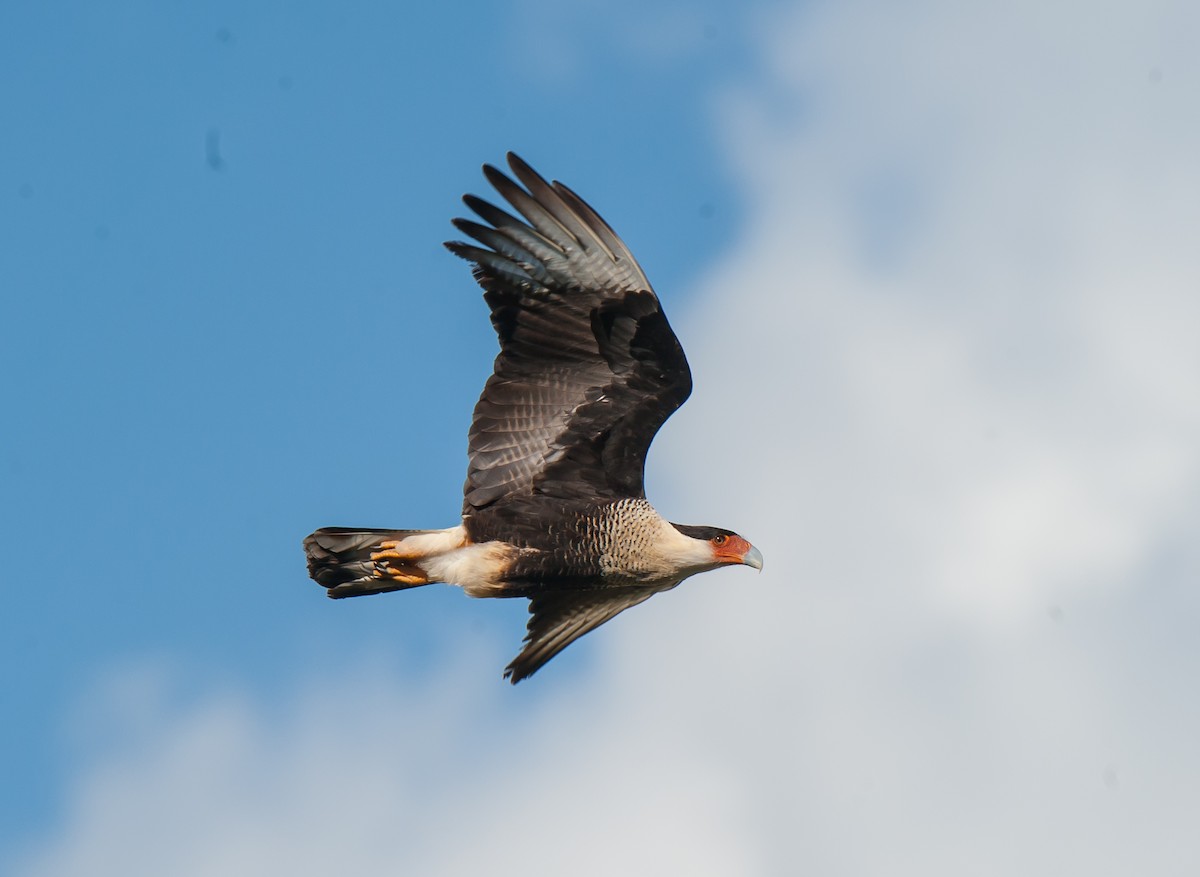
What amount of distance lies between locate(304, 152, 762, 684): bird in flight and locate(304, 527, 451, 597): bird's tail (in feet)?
0.05

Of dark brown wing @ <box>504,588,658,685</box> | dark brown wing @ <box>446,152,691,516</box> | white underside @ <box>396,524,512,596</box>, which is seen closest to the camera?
dark brown wing @ <box>446,152,691,516</box>

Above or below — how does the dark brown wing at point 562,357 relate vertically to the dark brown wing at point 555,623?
above

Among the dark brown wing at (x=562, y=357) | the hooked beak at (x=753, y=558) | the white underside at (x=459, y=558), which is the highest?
the dark brown wing at (x=562, y=357)

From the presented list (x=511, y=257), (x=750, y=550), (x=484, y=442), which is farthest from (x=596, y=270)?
(x=750, y=550)

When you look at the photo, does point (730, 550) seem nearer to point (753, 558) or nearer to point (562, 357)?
point (753, 558)

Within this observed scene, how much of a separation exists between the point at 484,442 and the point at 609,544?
3.37 feet

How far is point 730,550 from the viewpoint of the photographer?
1275 centimetres

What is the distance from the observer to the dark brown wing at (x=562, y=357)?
12172 mm

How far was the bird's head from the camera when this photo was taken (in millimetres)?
12703

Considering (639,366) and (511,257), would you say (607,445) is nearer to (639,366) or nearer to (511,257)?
(639,366)

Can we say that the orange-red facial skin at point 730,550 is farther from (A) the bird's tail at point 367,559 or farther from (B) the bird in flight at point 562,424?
(A) the bird's tail at point 367,559

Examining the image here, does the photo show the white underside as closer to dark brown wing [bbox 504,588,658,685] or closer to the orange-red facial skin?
dark brown wing [bbox 504,588,658,685]

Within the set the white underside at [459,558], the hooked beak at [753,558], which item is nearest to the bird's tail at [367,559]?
the white underside at [459,558]

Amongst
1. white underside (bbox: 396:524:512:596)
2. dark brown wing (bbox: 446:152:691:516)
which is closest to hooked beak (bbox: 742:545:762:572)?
dark brown wing (bbox: 446:152:691:516)
